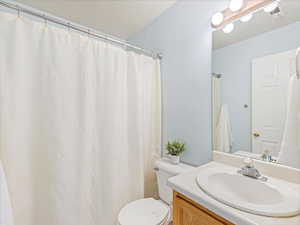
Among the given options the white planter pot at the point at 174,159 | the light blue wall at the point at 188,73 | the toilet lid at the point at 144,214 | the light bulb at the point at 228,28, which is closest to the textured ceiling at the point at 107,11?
the light blue wall at the point at 188,73

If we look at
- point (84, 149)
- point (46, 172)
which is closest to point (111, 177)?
point (84, 149)

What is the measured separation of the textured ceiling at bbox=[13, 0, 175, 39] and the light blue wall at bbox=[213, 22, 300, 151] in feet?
2.89

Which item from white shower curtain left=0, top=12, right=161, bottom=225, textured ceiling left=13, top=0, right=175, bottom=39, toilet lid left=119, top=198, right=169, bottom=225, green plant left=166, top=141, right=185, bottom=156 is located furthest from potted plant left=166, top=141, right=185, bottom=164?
textured ceiling left=13, top=0, right=175, bottom=39

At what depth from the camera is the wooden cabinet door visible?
617 mm

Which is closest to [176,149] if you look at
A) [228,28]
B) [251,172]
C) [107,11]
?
[251,172]

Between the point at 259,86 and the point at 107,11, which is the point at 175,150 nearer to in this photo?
the point at 259,86

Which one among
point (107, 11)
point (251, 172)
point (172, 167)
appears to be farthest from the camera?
point (107, 11)

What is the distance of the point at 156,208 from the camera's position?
114 cm

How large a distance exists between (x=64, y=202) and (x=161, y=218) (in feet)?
2.31

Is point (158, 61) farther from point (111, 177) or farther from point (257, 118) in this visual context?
point (111, 177)

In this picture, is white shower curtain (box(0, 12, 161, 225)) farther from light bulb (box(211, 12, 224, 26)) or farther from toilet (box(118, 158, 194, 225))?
light bulb (box(211, 12, 224, 26))

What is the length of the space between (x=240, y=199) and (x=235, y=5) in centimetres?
127

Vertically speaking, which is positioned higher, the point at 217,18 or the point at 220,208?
the point at 217,18

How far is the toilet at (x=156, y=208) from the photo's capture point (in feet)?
3.30
